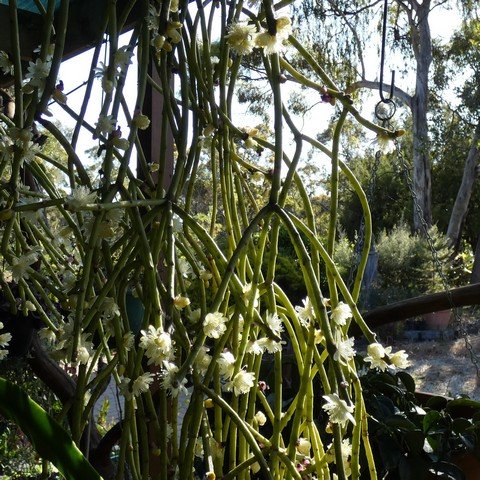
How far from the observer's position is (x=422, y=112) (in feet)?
26.6

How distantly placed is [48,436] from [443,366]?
14.9 ft

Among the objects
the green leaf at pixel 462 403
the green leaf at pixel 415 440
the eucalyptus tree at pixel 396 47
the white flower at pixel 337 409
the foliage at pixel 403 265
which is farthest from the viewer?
the eucalyptus tree at pixel 396 47

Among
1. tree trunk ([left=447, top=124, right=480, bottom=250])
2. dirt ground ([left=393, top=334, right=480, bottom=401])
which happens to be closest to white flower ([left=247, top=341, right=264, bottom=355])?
dirt ground ([left=393, top=334, right=480, bottom=401])

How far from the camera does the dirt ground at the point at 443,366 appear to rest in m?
4.20

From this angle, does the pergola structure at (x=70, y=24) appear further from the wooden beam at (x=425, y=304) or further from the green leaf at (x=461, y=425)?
the green leaf at (x=461, y=425)

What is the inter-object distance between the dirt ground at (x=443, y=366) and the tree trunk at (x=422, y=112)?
112 inches

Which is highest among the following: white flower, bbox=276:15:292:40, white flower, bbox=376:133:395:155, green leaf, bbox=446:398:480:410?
white flower, bbox=276:15:292:40

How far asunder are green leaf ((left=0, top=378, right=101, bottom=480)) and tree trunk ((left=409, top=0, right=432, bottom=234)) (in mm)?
7615

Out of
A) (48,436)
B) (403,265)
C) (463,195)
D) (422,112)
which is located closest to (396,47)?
(422,112)

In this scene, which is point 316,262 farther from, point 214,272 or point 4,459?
point 4,459

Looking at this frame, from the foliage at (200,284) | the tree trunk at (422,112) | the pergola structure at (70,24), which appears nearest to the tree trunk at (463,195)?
the tree trunk at (422,112)

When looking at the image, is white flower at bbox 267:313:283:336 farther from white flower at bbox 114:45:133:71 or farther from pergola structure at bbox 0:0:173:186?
pergola structure at bbox 0:0:173:186

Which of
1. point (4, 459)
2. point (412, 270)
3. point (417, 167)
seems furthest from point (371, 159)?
point (4, 459)

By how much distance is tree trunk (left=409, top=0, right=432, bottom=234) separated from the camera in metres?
7.82
